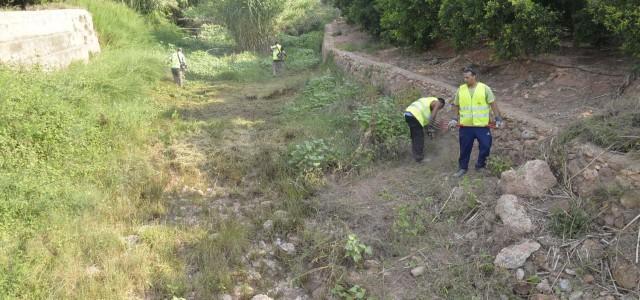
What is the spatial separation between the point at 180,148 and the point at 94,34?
746 centimetres

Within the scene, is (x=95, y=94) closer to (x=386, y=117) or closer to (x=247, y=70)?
(x=386, y=117)

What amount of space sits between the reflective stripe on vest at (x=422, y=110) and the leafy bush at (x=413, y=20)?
3.78 metres

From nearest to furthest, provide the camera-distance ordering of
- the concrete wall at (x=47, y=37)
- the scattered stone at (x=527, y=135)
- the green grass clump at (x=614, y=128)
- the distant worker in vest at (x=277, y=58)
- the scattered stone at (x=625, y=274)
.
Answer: the scattered stone at (x=625, y=274), the green grass clump at (x=614, y=128), the scattered stone at (x=527, y=135), the concrete wall at (x=47, y=37), the distant worker in vest at (x=277, y=58)

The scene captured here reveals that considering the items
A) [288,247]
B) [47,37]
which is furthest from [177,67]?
[288,247]

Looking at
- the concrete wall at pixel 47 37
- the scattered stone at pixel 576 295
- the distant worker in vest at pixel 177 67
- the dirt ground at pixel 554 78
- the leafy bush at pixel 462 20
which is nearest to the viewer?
the scattered stone at pixel 576 295

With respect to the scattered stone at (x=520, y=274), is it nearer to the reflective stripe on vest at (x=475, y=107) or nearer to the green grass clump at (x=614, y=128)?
the green grass clump at (x=614, y=128)

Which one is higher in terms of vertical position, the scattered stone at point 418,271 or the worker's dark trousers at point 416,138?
the worker's dark trousers at point 416,138

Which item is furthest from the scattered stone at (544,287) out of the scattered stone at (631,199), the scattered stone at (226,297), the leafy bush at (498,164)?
the scattered stone at (226,297)

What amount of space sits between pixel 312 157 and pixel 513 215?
2911 millimetres

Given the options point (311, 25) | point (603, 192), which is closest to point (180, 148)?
point (603, 192)

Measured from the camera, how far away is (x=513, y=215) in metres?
4.10

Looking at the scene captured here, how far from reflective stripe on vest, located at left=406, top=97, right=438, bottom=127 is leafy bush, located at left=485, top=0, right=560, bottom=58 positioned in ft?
6.24

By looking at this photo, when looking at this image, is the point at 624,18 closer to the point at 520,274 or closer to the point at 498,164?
the point at 498,164

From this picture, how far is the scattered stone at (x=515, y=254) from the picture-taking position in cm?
374
